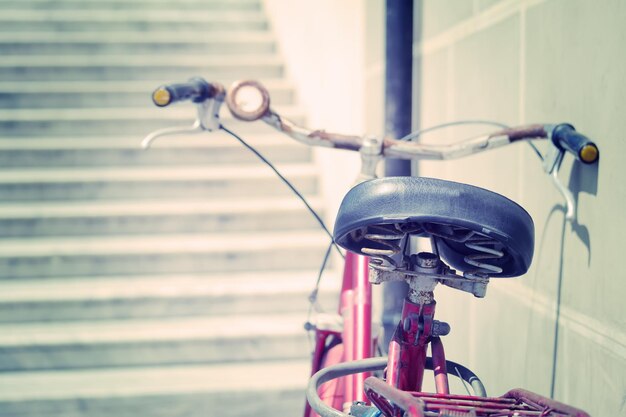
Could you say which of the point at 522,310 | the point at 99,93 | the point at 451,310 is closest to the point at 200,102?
the point at 522,310

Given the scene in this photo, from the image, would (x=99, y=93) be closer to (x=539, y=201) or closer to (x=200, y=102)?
(x=200, y=102)

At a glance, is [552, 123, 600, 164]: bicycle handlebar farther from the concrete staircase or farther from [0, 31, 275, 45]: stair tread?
[0, 31, 275, 45]: stair tread

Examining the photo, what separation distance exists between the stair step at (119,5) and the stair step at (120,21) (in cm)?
7

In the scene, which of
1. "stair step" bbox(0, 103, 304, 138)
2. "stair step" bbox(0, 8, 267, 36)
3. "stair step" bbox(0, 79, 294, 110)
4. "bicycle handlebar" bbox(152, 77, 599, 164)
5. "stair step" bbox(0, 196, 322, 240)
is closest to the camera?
"bicycle handlebar" bbox(152, 77, 599, 164)

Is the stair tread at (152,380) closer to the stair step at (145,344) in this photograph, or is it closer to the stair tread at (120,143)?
the stair step at (145,344)

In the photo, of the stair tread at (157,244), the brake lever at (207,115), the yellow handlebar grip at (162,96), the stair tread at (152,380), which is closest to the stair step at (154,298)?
the stair tread at (157,244)

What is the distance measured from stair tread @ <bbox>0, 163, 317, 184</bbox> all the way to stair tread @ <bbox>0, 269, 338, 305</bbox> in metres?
0.57

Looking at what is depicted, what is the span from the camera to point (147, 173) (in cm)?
342

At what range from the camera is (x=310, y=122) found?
12.3 ft

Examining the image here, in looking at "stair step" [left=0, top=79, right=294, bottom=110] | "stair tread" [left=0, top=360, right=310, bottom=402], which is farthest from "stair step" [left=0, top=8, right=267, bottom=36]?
"stair tread" [left=0, top=360, right=310, bottom=402]

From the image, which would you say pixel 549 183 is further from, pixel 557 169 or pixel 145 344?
pixel 145 344

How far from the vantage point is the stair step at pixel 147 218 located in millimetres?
3211

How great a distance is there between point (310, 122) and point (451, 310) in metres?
1.96

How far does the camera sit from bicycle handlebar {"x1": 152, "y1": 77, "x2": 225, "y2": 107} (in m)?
1.21
